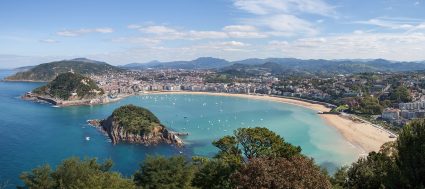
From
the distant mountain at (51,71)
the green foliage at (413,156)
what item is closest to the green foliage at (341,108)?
the green foliage at (413,156)

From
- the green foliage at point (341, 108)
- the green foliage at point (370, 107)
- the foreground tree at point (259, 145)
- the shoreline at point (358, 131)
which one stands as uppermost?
the foreground tree at point (259, 145)

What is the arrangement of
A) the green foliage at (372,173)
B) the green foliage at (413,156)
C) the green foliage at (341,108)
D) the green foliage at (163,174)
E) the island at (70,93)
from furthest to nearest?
the island at (70,93)
the green foliage at (341,108)
the green foliage at (163,174)
the green foliage at (372,173)
the green foliage at (413,156)

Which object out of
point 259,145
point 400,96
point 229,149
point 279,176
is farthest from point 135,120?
point 400,96

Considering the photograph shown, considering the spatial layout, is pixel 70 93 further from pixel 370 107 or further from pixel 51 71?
pixel 51 71

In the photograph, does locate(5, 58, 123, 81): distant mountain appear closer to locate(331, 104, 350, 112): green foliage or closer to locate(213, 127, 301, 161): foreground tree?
locate(331, 104, 350, 112): green foliage

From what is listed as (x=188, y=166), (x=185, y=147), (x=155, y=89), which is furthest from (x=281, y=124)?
(x=155, y=89)

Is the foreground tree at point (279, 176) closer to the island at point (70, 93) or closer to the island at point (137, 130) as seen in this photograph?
the island at point (137, 130)
